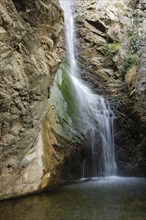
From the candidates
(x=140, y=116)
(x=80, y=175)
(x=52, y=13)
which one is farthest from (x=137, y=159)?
(x=52, y=13)

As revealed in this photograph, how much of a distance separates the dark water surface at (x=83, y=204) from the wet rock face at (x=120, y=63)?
2984 mm

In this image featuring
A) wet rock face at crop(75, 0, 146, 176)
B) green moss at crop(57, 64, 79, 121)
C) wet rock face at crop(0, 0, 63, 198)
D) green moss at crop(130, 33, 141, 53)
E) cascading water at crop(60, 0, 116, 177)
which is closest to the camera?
wet rock face at crop(0, 0, 63, 198)

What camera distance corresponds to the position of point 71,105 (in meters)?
10.8

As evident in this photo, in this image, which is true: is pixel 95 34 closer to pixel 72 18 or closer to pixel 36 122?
pixel 72 18

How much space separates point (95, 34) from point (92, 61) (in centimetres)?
164

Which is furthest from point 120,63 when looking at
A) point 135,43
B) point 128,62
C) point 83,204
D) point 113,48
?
point 83,204

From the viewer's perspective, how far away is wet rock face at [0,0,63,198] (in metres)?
6.45

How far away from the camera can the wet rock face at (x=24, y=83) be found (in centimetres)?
645

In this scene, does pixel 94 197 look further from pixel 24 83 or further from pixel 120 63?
pixel 120 63

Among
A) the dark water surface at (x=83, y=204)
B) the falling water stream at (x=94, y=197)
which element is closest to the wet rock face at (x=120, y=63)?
the falling water stream at (x=94, y=197)

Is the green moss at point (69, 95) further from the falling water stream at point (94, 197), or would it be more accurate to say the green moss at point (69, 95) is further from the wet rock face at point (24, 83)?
the wet rock face at point (24, 83)

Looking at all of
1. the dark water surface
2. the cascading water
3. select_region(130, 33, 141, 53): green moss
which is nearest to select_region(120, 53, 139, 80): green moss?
select_region(130, 33, 141, 53): green moss

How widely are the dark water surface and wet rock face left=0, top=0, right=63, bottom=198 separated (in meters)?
0.80

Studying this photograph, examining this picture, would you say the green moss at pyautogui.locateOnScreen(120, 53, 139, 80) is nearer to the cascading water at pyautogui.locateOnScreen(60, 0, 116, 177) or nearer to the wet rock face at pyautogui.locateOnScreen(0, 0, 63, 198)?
the cascading water at pyautogui.locateOnScreen(60, 0, 116, 177)
